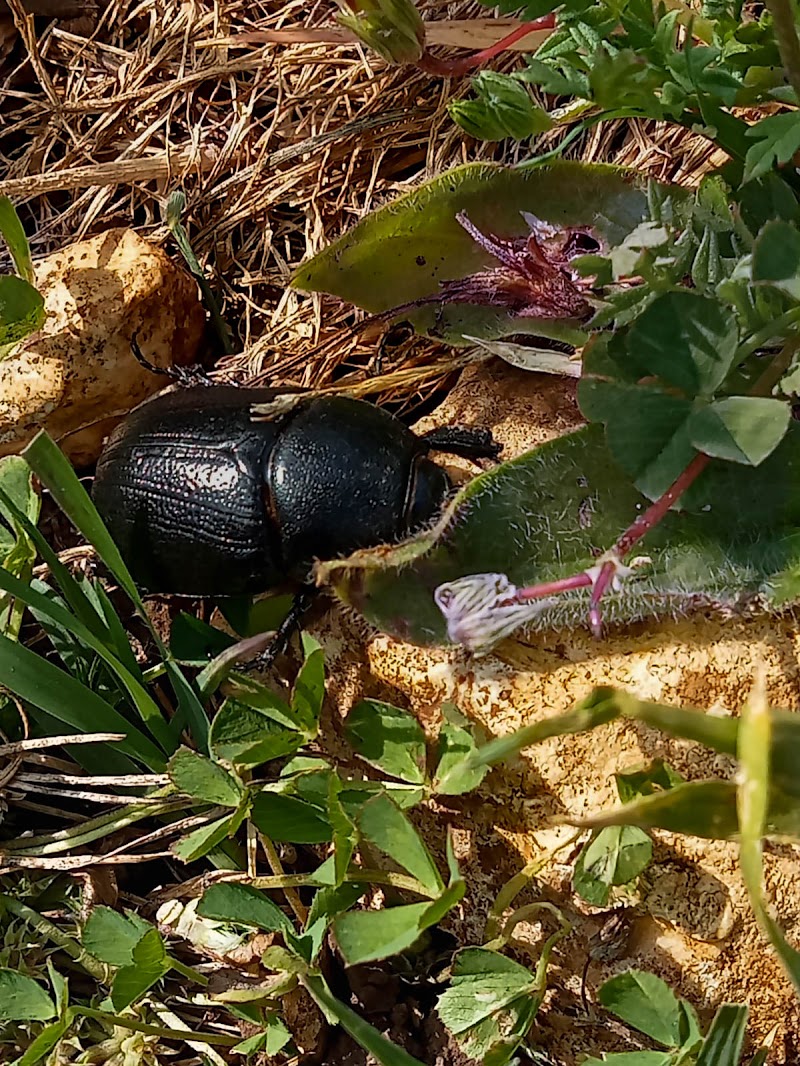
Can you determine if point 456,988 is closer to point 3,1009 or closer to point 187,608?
point 3,1009

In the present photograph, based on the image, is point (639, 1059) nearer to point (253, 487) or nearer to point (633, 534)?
point (633, 534)

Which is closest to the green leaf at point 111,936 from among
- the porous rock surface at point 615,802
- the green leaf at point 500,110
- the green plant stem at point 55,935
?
the green plant stem at point 55,935

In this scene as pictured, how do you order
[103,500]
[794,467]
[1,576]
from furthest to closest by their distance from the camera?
[103,500]
[1,576]
[794,467]

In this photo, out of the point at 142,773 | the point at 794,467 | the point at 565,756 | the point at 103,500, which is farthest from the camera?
the point at 103,500

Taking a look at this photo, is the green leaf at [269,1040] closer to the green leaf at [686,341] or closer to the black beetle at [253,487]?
the black beetle at [253,487]

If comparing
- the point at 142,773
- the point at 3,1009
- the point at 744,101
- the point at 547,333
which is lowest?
the point at 3,1009

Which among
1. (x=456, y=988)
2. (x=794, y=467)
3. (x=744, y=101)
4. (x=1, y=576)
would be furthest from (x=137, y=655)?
(x=744, y=101)
